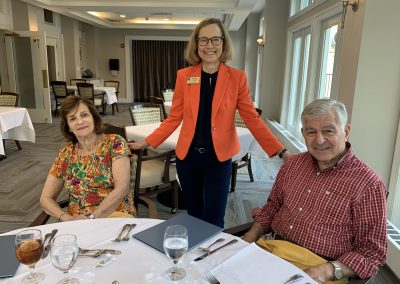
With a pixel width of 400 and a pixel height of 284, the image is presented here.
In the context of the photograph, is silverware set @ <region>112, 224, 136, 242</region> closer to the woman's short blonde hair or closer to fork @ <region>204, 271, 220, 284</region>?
fork @ <region>204, 271, 220, 284</region>

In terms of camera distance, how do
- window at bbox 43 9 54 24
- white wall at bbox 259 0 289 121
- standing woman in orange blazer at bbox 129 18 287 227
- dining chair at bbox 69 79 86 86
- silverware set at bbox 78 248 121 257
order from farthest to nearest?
1. dining chair at bbox 69 79 86 86
2. window at bbox 43 9 54 24
3. white wall at bbox 259 0 289 121
4. standing woman in orange blazer at bbox 129 18 287 227
5. silverware set at bbox 78 248 121 257

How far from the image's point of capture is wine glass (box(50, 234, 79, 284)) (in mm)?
971

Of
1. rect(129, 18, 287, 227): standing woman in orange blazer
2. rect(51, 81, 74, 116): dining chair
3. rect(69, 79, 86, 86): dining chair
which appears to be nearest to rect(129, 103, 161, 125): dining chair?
rect(129, 18, 287, 227): standing woman in orange blazer

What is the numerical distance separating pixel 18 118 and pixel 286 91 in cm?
462

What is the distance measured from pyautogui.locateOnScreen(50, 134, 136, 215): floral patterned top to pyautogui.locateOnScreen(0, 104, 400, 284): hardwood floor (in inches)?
53.5

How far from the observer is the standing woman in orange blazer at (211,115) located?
1.92m

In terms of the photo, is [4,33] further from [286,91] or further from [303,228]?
[303,228]

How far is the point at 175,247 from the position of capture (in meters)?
1.01

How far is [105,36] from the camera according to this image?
41.7 feet

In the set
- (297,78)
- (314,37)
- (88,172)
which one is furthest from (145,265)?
(297,78)

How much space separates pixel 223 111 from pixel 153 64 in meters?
11.8

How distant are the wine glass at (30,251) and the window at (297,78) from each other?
4652 millimetres

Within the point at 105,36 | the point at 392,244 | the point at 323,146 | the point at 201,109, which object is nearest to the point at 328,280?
the point at 323,146

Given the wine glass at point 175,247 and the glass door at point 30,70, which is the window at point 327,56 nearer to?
the wine glass at point 175,247
